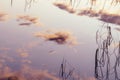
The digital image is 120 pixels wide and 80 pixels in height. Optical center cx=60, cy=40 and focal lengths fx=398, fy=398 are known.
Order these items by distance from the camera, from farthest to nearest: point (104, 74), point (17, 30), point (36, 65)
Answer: point (17, 30)
point (36, 65)
point (104, 74)

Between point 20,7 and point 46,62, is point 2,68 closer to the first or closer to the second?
point 46,62

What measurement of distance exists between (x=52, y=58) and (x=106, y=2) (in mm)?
2665

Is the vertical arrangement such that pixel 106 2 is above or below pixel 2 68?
above

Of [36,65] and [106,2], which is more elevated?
[106,2]

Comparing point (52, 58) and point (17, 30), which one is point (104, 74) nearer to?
point (52, 58)

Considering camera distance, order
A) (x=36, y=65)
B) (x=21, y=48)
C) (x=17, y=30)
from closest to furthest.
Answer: (x=36, y=65), (x=21, y=48), (x=17, y=30)

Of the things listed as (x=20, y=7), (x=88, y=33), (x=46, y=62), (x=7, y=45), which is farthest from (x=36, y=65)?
(x=20, y=7)

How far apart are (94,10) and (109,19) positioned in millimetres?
597

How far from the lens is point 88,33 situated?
38.2 ft

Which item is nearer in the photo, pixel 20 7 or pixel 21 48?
pixel 21 48

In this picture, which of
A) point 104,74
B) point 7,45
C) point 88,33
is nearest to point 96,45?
point 88,33

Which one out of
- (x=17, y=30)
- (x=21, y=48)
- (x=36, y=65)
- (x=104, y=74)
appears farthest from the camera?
(x=17, y=30)

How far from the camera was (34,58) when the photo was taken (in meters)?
10.8

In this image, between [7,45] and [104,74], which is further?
[7,45]
